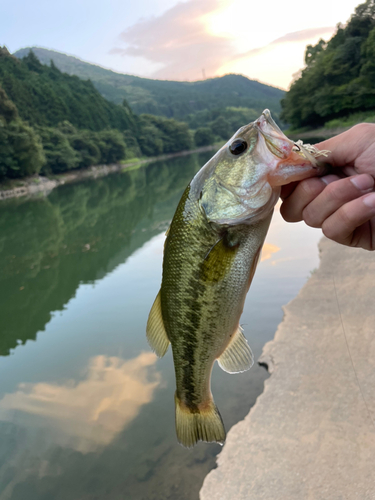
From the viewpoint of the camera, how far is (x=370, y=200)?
1734 millimetres

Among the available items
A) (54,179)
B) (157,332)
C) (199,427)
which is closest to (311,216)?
(157,332)

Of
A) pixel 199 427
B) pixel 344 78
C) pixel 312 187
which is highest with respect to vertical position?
pixel 344 78

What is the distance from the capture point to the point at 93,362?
290 inches

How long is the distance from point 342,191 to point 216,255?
0.70m

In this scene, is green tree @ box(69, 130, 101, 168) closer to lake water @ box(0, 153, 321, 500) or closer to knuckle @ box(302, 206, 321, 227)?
lake water @ box(0, 153, 321, 500)

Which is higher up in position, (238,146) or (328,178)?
(238,146)

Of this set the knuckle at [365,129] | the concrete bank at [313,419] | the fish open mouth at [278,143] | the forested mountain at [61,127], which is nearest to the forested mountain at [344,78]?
the forested mountain at [61,127]

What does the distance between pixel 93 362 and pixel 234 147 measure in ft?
21.5

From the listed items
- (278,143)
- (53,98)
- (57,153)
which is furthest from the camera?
(53,98)

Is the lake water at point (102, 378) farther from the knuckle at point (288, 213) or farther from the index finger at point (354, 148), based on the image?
the index finger at point (354, 148)

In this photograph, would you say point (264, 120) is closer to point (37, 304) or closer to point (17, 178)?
point (37, 304)

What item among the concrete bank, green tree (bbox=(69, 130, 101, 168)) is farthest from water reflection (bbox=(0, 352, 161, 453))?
green tree (bbox=(69, 130, 101, 168))

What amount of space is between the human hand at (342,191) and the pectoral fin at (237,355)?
0.81m

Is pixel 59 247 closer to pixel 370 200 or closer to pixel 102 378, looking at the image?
pixel 102 378
